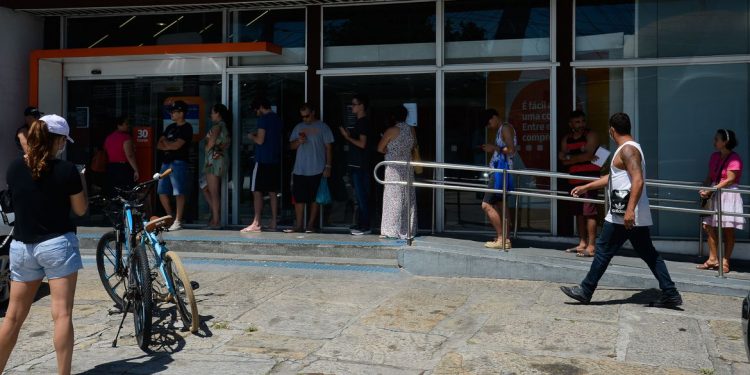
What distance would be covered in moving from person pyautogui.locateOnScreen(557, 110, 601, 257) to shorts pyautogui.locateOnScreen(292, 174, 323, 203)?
3403 millimetres

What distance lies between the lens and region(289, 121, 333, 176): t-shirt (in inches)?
424

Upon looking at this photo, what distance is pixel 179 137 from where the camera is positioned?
11180mm

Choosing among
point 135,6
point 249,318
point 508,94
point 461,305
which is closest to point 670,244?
point 508,94

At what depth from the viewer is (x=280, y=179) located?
11625 mm

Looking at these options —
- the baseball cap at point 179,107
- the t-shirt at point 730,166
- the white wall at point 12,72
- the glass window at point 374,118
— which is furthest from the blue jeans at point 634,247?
the white wall at point 12,72

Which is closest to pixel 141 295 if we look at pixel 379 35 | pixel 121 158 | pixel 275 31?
pixel 121 158

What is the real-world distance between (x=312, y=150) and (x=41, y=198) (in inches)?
232

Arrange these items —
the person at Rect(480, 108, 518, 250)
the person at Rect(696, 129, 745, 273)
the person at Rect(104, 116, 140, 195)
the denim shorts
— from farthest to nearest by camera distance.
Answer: the person at Rect(104, 116, 140, 195) < the person at Rect(480, 108, 518, 250) < the person at Rect(696, 129, 745, 273) < the denim shorts

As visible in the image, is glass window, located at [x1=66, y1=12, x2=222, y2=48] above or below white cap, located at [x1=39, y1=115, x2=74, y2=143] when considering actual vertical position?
above

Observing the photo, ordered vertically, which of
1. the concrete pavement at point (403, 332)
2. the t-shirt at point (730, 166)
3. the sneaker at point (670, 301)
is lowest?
the concrete pavement at point (403, 332)

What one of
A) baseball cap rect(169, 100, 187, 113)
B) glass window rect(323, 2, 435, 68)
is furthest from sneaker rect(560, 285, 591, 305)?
baseball cap rect(169, 100, 187, 113)

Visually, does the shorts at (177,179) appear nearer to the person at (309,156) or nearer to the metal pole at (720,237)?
the person at (309,156)

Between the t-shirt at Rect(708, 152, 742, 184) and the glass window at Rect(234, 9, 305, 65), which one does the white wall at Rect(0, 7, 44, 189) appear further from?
the t-shirt at Rect(708, 152, 742, 184)

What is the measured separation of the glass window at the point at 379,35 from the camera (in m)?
11.3
